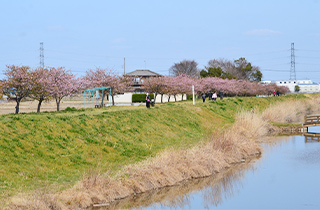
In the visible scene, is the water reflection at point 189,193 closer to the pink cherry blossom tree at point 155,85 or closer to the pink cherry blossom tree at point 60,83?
the pink cherry blossom tree at point 60,83

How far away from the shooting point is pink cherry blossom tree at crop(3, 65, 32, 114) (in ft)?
111

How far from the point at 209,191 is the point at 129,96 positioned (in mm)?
59326

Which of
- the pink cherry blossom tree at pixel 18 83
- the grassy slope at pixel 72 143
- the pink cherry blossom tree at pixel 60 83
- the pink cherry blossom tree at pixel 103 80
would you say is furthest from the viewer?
the pink cherry blossom tree at pixel 103 80

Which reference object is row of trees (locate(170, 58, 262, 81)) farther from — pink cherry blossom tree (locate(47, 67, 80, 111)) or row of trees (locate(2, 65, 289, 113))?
pink cherry blossom tree (locate(47, 67, 80, 111))

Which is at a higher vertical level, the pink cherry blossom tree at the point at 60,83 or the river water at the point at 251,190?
the pink cherry blossom tree at the point at 60,83

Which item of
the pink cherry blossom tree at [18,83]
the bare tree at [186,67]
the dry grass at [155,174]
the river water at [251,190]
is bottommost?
the river water at [251,190]

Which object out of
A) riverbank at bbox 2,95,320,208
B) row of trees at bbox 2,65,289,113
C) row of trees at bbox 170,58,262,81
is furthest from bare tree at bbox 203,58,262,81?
riverbank at bbox 2,95,320,208

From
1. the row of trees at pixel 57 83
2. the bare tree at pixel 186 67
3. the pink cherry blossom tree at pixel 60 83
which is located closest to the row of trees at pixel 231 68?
the bare tree at pixel 186 67

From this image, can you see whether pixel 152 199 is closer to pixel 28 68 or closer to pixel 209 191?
pixel 209 191

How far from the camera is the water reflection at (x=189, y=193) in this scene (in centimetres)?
1886

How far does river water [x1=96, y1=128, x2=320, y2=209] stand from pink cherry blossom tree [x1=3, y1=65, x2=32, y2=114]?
16.6 metres

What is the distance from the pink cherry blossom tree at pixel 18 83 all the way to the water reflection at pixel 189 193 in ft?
54.2

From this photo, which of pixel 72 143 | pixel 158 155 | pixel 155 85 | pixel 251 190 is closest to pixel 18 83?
pixel 72 143

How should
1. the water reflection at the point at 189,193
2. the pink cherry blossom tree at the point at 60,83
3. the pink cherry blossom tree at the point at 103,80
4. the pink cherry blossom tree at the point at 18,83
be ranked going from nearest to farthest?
the water reflection at the point at 189,193 < the pink cherry blossom tree at the point at 18,83 < the pink cherry blossom tree at the point at 60,83 < the pink cherry blossom tree at the point at 103,80
